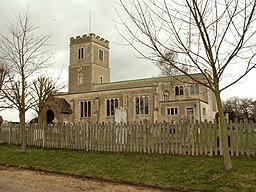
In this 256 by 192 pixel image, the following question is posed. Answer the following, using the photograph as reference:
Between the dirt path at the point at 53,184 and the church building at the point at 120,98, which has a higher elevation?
the church building at the point at 120,98

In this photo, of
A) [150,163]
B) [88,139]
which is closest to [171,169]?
[150,163]

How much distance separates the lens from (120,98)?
52.6 m

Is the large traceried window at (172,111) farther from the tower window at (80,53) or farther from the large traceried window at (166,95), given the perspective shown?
the tower window at (80,53)

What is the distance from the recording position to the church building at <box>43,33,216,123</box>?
46469 millimetres

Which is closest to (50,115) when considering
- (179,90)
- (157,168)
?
(179,90)

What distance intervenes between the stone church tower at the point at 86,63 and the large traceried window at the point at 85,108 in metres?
9.02

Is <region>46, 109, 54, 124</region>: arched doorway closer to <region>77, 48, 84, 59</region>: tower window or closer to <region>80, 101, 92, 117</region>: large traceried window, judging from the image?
<region>80, 101, 92, 117</region>: large traceried window

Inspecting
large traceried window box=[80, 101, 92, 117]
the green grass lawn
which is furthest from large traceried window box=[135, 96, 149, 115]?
the green grass lawn

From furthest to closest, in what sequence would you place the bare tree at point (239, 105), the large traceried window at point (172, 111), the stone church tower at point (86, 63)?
the stone church tower at point (86, 63)
the bare tree at point (239, 105)
the large traceried window at point (172, 111)

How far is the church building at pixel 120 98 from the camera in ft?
152

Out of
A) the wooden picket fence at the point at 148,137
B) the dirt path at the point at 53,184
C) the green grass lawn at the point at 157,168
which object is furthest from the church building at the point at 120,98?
the dirt path at the point at 53,184

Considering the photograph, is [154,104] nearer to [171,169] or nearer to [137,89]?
[137,89]

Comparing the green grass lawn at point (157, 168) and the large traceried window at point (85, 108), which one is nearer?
the green grass lawn at point (157, 168)

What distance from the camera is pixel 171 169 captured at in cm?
1008
